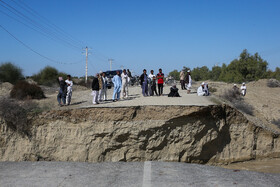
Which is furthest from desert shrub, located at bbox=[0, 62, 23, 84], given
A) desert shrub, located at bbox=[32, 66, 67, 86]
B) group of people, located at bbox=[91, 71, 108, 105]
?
group of people, located at bbox=[91, 71, 108, 105]

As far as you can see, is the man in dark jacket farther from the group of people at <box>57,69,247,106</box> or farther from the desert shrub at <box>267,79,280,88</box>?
the desert shrub at <box>267,79,280,88</box>

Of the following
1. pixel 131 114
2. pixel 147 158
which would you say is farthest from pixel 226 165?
pixel 131 114

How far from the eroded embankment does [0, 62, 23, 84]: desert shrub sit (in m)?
37.5

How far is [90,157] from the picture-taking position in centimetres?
1327

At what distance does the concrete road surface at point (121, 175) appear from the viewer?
9734mm

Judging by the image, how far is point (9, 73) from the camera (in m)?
48.7

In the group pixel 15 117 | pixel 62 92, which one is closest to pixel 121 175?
pixel 15 117

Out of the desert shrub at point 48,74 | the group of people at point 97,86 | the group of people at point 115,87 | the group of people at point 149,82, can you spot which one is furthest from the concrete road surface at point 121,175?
the desert shrub at point 48,74

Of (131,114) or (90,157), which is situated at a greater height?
(131,114)

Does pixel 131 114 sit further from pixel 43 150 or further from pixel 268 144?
pixel 268 144

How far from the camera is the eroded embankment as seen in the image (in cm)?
1329

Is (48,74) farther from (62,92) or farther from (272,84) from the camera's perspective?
(62,92)

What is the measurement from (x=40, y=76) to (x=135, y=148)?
46.3 m

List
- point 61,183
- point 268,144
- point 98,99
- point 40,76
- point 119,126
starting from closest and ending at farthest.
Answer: point 61,183 < point 119,126 < point 268,144 < point 98,99 < point 40,76
